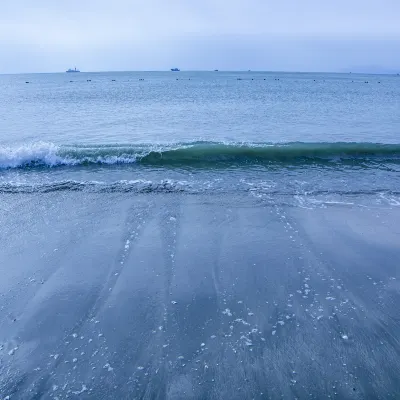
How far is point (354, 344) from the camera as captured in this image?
18.8 ft

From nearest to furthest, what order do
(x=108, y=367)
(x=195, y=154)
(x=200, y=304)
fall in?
(x=108, y=367), (x=200, y=304), (x=195, y=154)

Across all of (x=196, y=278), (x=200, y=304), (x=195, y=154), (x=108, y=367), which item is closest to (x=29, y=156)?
(x=195, y=154)

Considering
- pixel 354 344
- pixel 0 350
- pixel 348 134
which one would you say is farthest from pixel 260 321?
pixel 348 134

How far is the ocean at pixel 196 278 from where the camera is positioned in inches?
204

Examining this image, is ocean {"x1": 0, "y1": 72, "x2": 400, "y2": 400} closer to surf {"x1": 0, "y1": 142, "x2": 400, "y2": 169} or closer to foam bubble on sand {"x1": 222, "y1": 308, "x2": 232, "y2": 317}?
foam bubble on sand {"x1": 222, "y1": 308, "x2": 232, "y2": 317}

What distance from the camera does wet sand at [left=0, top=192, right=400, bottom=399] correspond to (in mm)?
5109

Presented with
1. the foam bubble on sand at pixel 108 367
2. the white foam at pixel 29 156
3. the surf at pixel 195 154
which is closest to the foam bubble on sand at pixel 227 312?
the foam bubble on sand at pixel 108 367

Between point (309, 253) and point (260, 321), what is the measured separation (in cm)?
296

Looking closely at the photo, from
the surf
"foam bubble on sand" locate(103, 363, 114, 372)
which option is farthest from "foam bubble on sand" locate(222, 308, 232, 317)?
the surf

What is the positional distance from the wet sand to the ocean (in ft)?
0.10

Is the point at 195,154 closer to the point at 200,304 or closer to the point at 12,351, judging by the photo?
the point at 200,304

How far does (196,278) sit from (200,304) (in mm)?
889

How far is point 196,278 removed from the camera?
24.7 ft

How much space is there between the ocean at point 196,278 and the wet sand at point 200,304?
1.2 inches
